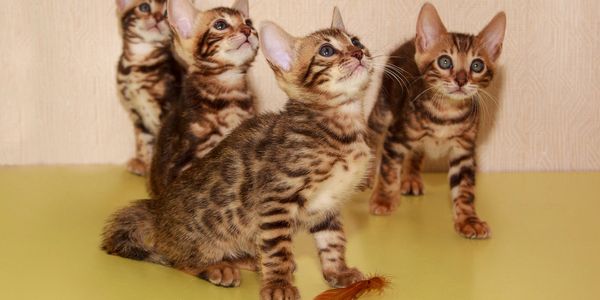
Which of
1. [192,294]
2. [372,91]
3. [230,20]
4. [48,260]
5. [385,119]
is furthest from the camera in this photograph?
[372,91]

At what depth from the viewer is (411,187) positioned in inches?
126

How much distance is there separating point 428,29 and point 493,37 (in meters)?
0.22

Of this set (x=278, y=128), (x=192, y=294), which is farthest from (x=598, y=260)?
(x=192, y=294)

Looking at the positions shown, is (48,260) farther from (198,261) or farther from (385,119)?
(385,119)

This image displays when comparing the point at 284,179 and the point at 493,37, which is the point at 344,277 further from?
the point at 493,37

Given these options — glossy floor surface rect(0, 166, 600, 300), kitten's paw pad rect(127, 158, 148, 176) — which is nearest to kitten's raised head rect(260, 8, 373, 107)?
glossy floor surface rect(0, 166, 600, 300)

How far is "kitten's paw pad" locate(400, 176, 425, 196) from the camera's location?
3195 mm

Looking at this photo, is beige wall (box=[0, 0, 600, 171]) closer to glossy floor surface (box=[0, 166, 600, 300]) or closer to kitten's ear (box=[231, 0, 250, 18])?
glossy floor surface (box=[0, 166, 600, 300])

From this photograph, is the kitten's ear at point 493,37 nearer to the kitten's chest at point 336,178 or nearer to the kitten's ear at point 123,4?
the kitten's chest at point 336,178

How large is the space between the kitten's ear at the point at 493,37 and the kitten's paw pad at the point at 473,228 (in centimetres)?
57

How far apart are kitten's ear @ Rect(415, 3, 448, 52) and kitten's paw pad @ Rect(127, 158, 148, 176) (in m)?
1.26

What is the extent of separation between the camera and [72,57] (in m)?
3.45

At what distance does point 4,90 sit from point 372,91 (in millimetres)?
1533

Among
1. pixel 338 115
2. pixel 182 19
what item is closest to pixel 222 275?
pixel 338 115
